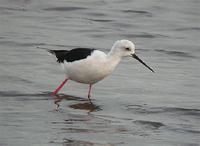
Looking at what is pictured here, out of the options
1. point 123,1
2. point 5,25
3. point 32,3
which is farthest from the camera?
point 123,1

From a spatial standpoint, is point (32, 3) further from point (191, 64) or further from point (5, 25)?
point (191, 64)

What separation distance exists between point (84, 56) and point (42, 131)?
2332mm

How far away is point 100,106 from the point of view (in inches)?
425

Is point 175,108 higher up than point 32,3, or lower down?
lower down

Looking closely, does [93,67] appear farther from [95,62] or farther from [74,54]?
[74,54]

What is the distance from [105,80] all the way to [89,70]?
64.5 inches

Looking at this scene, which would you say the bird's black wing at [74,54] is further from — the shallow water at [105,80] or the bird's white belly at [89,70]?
the shallow water at [105,80]

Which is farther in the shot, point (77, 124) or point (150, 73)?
point (150, 73)

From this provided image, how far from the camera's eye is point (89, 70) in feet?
35.5

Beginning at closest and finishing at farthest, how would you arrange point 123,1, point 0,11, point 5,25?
point 5,25, point 0,11, point 123,1

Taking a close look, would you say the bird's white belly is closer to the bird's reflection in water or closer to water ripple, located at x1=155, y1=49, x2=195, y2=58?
the bird's reflection in water

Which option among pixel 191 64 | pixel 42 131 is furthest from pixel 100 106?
pixel 191 64

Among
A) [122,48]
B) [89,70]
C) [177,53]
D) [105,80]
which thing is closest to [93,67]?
[89,70]

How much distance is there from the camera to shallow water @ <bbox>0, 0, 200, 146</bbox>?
29.8ft
